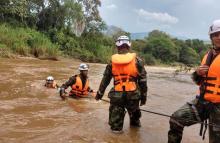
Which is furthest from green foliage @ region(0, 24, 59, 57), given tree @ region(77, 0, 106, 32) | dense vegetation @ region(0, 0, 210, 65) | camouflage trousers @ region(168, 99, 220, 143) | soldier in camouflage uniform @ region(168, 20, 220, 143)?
soldier in camouflage uniform @ region(168, 20, 220, 143)

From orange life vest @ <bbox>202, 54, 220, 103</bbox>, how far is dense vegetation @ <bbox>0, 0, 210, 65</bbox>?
22.5m

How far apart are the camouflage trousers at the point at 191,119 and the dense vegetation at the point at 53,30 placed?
2197cm

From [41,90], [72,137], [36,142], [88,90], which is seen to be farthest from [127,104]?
[41,90]

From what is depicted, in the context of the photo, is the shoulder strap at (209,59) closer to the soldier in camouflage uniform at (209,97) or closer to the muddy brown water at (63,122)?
the soldier in camouflage uniform at (209,97)

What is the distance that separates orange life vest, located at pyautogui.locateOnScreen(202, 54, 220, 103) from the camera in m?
5.23

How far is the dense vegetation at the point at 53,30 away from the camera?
99.2 feet

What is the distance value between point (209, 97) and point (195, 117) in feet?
1.37

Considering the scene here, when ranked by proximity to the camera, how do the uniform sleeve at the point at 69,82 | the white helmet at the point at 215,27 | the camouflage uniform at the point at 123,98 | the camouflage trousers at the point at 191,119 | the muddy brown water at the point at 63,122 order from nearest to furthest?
the white helmet at the point at 215,27, the camouflage trousers at the point at 191,119, the muddy brown water at the point at 63,122, the camouflage uniform at the point at 123,98, the uniform sleeve at the point at 69,82

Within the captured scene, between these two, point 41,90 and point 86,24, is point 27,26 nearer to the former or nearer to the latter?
point 86,24

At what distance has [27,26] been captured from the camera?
36.8 m

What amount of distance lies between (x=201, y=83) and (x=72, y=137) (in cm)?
238

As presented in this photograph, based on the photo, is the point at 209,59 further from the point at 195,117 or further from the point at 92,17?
the point at 92,17

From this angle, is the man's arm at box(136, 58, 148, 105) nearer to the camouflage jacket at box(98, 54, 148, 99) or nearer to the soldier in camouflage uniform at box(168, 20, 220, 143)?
the camouflage jacket at box(98, 54, 148, 99)

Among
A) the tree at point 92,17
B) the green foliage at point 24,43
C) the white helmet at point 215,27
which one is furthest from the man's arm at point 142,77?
the tree at point 92,17
